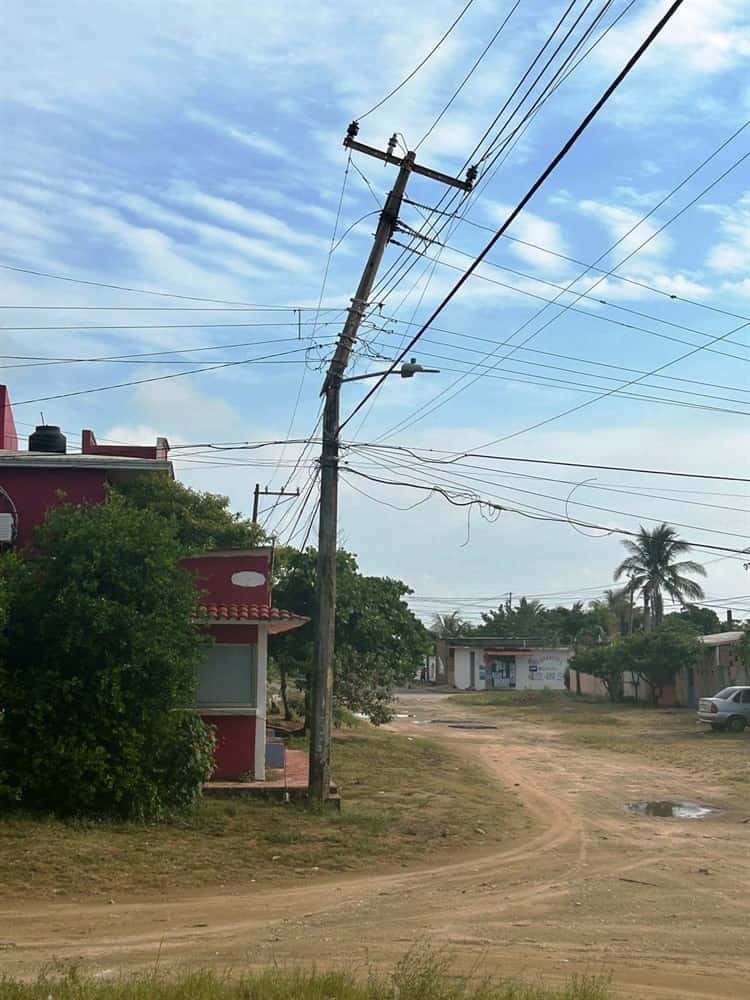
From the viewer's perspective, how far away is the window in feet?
59.2

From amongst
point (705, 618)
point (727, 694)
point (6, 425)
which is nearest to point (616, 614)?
point (705, 618)

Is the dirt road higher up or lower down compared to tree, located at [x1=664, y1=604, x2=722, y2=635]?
lower down

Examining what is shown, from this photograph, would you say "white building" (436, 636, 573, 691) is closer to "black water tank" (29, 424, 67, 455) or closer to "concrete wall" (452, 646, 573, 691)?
"concrete wall" (452, 646, 573, 691)

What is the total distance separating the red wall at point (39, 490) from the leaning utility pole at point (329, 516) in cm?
592

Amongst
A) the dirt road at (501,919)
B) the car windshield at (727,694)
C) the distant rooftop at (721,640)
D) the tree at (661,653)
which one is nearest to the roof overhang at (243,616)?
the dirt road at (501,919)

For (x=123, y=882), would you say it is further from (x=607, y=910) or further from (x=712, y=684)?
(x=712, y=684)

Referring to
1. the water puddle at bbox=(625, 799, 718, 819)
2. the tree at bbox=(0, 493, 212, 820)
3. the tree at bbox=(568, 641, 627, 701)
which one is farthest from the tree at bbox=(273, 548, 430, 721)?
the tree at bbox=(568, 641, 627, 701)

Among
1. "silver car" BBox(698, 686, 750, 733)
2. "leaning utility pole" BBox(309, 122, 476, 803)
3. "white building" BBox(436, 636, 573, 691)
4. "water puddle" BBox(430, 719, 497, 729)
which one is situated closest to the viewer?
"leaning utility pole" BBox(309, 122, 476, 803)

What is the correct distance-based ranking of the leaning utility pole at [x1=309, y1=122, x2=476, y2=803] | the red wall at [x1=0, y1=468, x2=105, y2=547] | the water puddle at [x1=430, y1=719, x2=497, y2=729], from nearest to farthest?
the leaning utility pole at [x1=309, y1=122, x2=476, y2=803] < the red wall at [x1=0, y1=468, x2=105, y2=547] < the water puddle at [x1=430, y1=719, x2=497, y2=729]

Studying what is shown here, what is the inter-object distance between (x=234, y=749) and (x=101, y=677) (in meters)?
4.03

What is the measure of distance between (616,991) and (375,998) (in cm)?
206

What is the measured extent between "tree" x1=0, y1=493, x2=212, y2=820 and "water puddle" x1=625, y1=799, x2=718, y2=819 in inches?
292

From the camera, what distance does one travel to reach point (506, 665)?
267 ft

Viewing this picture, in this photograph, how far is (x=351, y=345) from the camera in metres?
17.0
